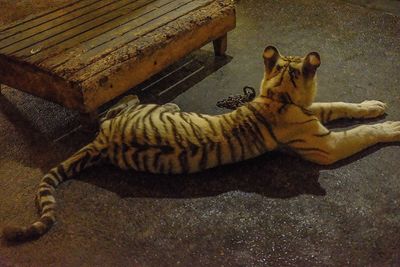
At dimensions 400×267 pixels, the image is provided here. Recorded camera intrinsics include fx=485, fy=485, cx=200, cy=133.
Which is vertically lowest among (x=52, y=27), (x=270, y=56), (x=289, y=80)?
(x=289, y=80)

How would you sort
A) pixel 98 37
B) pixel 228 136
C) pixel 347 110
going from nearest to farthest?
pixel 228 136 < pixel 347 110 < pixel 98 37

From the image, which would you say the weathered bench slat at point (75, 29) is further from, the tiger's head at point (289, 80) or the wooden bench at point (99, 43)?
the tiger's head at point (289, 80)

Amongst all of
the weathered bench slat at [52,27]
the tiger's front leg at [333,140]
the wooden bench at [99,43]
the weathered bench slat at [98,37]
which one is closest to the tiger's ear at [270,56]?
the tiger's front leg at [333,140]

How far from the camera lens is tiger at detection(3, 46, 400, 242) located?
7.43 feet

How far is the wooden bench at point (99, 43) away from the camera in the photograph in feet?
8.25

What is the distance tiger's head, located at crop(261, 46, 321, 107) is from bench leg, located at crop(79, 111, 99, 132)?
3.09 feet

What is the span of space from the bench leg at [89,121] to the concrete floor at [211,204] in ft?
0.21

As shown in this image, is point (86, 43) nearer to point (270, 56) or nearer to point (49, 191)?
point (49, 191)

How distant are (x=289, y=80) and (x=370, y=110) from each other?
63 centimetres

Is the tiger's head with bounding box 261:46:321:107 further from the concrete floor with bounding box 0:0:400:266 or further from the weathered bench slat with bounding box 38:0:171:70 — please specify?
the weathered bench slat with bounding box 38:0:171:70

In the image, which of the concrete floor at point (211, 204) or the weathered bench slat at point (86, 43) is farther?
the weathered bench slat at point (86, 43)

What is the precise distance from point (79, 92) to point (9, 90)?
3.34ft

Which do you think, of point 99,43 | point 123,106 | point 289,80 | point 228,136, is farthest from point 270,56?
point 99,43

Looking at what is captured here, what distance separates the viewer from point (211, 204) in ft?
7.36
